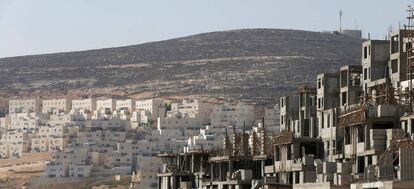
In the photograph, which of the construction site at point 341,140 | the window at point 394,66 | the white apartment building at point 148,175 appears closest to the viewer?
the construction site at point 341,140

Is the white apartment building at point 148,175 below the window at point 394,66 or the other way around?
below

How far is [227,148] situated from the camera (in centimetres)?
11244

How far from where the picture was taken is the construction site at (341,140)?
78312 mm

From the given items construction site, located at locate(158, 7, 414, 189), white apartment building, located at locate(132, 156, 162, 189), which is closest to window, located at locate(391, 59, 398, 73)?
construction site, located at locate(158, 7, 414, 189)

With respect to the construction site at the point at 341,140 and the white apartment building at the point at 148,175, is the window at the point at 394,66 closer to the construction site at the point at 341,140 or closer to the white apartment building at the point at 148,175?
the construction site at the point at 341,140

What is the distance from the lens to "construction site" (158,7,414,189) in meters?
78.3

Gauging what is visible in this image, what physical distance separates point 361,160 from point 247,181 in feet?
50.1

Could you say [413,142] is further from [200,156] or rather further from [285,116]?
[200,156]

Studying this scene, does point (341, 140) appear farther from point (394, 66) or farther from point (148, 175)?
point (148, 175)

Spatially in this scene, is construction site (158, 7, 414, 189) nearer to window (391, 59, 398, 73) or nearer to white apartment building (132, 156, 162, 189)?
window (391, 59, 398, 73)

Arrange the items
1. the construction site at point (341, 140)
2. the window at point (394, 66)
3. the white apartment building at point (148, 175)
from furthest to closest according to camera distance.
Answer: the white apartment building at point (148, 175) → the window at point (394, 66) → the construction site at point (341, 140)

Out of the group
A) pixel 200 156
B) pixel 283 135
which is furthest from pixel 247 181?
pixel 200 156

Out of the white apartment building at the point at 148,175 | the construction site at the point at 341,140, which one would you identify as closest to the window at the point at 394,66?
the construction site at the point at 341,140

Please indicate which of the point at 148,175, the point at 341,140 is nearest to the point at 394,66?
the point at 341,140
